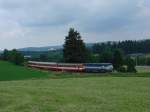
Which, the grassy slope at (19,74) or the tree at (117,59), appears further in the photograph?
the tree at (117,59)

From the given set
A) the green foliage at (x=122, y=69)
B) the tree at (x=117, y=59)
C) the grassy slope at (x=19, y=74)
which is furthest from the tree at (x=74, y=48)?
the grassy slope at (x=19, y=74)

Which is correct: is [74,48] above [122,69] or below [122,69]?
above

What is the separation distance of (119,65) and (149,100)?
56809 millimetres

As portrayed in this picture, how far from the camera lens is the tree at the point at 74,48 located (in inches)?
2721

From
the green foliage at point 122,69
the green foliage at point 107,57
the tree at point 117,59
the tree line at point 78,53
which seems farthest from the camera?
the green foliage at point 107,57

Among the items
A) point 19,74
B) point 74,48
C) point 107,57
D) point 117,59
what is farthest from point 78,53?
point 19,74

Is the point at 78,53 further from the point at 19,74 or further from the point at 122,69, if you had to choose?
the point at 19,74

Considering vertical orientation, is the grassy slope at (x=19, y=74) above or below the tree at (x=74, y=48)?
below

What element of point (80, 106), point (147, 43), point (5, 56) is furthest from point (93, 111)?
point (147, 43)

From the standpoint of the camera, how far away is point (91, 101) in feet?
48.3

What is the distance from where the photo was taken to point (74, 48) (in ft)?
227

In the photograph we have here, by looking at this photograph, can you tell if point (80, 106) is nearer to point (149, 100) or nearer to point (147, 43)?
point (149, 100)

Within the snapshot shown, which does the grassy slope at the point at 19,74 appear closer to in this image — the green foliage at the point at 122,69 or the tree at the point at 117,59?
the green foliage at the point at 122,69

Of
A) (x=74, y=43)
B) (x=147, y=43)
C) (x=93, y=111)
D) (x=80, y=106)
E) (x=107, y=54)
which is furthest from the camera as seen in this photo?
(x=147, y=43)
